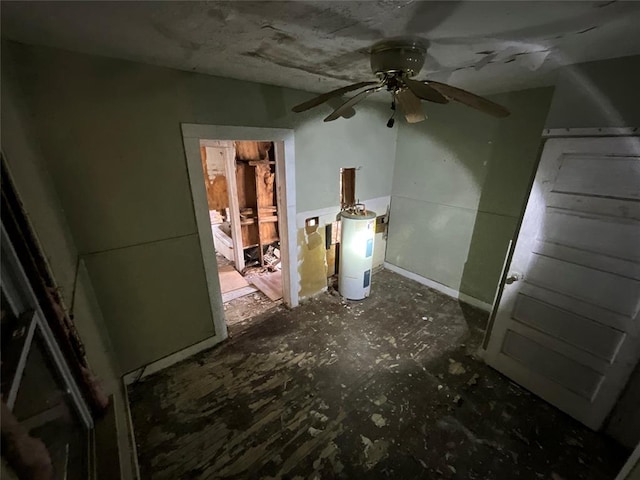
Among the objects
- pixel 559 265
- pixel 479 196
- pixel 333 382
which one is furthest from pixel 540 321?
pixel 333 382

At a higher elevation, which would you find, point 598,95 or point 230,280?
point 598,95

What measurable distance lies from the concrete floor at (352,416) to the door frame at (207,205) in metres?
0.48

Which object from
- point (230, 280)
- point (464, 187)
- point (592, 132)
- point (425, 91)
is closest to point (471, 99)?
point (425, 91)

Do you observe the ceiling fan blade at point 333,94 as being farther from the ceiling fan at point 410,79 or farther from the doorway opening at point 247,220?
the doorway opening at point 247,220

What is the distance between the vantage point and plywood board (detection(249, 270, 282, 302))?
332 cm

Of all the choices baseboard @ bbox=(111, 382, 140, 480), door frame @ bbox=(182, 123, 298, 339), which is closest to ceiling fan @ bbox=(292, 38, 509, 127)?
door frame @ bbox=(182, 123, 298, 339)

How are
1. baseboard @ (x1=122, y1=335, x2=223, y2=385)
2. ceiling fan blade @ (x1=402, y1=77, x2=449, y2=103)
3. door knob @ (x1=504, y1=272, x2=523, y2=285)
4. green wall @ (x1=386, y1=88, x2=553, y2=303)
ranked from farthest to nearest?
1. green wall @ (x1=386, y1=88, x2=553, y2=303)
2. baseboard @ (x1=122, y1=335, x2=223, y2=385)
3. door knob @ (x1=504, y1=272, x2=523, y2=285)
4. ceiling fan blade @ (x1=402, y1=77, x2=449, y2=103)

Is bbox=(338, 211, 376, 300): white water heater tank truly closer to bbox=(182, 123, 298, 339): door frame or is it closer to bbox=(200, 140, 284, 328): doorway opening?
bbox=(182, 123, 298, 339): door frame

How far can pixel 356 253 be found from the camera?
9.95 feet

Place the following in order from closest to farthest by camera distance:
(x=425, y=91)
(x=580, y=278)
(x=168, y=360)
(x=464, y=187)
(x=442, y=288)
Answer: (x=425, y=91)
(x=580, y=278)
(x=168, y=360)
(x=464, y=187)
(x=442, y=288)

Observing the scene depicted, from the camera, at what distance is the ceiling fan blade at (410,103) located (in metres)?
1.43

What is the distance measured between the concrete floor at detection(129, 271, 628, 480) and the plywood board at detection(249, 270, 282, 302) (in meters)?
0.64

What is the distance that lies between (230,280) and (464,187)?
10.7 feet

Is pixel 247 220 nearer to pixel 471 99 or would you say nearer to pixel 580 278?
pixel 471 99
